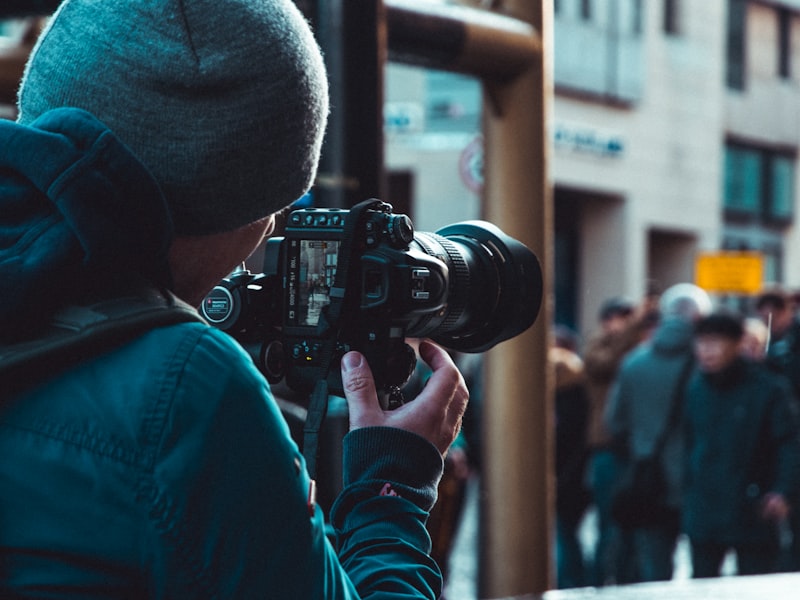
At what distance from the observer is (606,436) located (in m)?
8.37

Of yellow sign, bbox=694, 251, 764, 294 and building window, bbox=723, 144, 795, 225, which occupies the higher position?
building window, bbox=723, 144, 795, 225

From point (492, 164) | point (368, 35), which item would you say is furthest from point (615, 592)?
point (368, 35)

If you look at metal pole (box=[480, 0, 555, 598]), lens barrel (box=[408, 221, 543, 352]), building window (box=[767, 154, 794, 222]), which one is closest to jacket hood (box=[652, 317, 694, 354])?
metal pole (box=[480, 0, 555, 598])

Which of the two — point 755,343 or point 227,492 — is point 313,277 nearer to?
point 227,492

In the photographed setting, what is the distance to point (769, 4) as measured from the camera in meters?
28.5

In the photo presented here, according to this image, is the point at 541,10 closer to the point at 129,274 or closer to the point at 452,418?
the point at 452,418

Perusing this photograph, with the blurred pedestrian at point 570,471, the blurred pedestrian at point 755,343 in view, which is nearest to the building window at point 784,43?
the blurred pedestrian at point 755,343

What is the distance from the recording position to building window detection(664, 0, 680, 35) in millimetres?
25078

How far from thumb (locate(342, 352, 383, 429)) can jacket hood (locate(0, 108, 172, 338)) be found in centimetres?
35

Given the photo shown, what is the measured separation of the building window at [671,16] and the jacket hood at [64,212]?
80.8 feet

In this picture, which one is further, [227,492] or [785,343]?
[785,343]

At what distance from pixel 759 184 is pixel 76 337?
93.2 ft

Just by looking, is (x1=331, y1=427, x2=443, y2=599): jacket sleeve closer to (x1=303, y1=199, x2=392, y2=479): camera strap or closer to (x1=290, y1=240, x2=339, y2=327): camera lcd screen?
(x1=303, y1=199, x2=392, y2=479): camera strap

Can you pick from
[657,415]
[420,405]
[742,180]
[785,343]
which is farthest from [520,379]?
[742,180]
